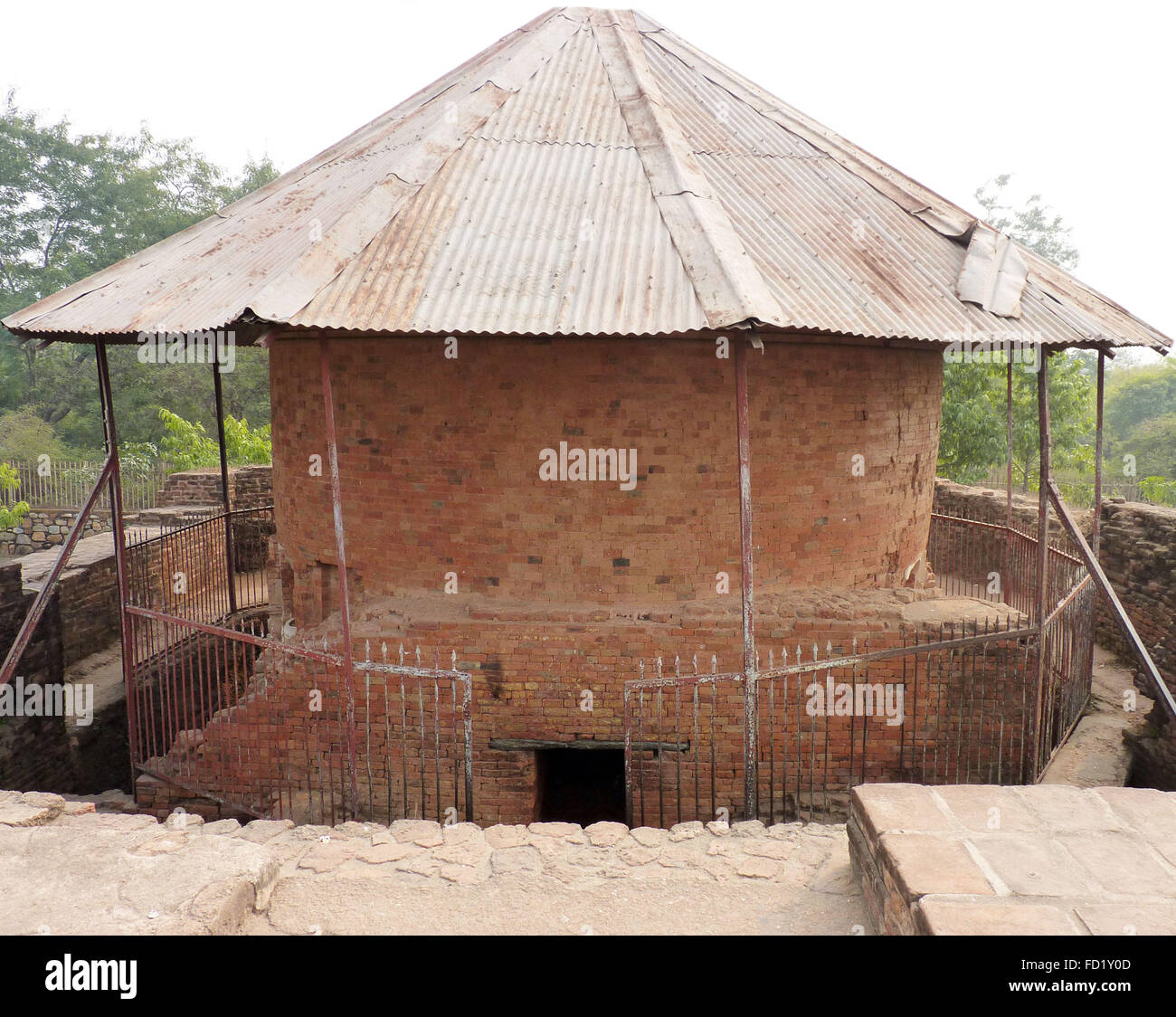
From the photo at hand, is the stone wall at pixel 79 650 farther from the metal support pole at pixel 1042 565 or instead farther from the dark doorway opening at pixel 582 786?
the metal support pole at pixel 1042 565

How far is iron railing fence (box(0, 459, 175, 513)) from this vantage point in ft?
57.0

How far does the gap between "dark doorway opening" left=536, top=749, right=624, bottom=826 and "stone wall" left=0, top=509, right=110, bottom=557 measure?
1329 centimetres

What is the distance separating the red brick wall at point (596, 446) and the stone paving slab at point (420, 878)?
224 centimetres

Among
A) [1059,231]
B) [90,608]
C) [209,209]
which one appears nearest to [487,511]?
[90,608]

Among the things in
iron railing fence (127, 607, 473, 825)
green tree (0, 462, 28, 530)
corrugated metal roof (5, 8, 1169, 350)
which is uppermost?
corrugated metal roof (5, 8, 1169, 350)

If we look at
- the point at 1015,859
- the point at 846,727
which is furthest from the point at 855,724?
the point at 1015,859

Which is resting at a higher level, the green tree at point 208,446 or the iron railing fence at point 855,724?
the green tree at point 208,446

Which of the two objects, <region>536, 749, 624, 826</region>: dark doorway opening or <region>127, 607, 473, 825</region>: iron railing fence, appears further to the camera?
<region>536, 749, 624, 826</region>: dark doorway opening

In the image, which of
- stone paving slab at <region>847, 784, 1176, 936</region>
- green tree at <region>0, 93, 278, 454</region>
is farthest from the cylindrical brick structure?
green tree at <region>0, 93, 278, 454</region>

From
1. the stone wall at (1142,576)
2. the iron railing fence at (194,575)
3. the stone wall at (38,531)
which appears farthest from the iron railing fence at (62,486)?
the stone wall at (1142,576)

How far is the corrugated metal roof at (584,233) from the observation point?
4.98m

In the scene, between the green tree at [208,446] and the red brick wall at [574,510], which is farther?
the green tree at [208,446]

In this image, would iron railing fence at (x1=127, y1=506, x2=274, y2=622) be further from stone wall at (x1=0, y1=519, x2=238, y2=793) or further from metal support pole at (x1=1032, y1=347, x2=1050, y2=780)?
metal support pole at (x1=1032, y1=347, x2=1050, y2=780)
